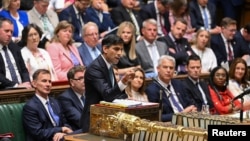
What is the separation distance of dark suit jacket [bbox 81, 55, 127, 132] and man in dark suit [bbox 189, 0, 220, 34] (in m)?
5.59

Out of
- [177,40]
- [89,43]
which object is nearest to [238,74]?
[177,40]

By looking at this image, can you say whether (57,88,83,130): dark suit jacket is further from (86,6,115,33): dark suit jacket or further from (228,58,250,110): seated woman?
(86,6,115,33): dark suit jacket

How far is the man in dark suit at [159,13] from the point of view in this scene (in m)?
11.5

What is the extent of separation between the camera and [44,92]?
24.8ft

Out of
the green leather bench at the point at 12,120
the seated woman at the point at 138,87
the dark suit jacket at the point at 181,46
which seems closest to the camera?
the green leather bench at the point at 12,120

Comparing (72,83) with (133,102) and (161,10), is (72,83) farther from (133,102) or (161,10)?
(161,10)

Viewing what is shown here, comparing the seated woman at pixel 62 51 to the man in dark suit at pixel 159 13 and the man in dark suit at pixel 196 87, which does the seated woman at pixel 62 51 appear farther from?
the man in dark suit at pixel 159 13

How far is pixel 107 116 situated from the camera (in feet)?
19.7

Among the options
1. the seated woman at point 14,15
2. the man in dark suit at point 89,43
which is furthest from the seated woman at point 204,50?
the seated woman at point 14,15

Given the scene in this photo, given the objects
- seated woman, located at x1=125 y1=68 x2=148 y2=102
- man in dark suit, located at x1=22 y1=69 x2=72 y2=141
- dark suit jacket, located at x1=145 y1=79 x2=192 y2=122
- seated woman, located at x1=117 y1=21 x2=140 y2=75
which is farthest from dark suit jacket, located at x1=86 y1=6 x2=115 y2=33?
man in dark suit, located at x1=22 y1=69 x2=72 y2=141

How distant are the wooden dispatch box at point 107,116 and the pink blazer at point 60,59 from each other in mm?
2976

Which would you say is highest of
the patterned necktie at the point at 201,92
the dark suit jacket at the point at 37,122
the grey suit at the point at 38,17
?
the grey suit at the point at 38,17

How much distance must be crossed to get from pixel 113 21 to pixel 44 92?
3.74m

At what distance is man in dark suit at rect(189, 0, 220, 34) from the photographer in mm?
12294
